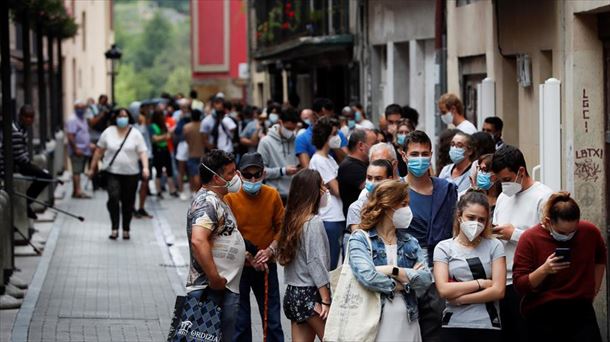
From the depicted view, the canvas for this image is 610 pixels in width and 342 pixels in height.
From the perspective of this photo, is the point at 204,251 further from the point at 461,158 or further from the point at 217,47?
the point at 217,47

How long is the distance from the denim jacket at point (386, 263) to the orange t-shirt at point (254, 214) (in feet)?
7.92

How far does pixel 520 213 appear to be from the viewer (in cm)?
1002

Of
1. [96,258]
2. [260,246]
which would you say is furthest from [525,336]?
[96,258]

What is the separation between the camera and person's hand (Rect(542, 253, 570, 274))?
29.5 feet

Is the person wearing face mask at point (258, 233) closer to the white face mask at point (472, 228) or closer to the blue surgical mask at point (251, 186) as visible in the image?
the blue surgical mask at point (251, 186)

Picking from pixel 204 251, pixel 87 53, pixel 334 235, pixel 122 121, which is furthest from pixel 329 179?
pixel 87 53

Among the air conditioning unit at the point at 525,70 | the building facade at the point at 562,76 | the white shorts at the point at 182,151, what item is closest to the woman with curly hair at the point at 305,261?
the building facade at the point at 562,76

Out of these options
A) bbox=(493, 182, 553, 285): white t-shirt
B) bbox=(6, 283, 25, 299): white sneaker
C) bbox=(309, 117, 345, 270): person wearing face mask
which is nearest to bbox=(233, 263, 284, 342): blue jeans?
bbox=(493, 182, 553, 285): white t-shirt

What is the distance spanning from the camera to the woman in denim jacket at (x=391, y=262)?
8.61 m

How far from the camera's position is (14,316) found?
1376 cm

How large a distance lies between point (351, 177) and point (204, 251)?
3.87m

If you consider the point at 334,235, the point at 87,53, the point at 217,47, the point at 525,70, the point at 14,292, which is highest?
the point at 217,47

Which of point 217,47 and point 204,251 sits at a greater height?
point 217,47

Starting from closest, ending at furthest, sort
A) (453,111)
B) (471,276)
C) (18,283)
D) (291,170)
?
(471,276) → (453,111) → (18,283) → (291,170)
